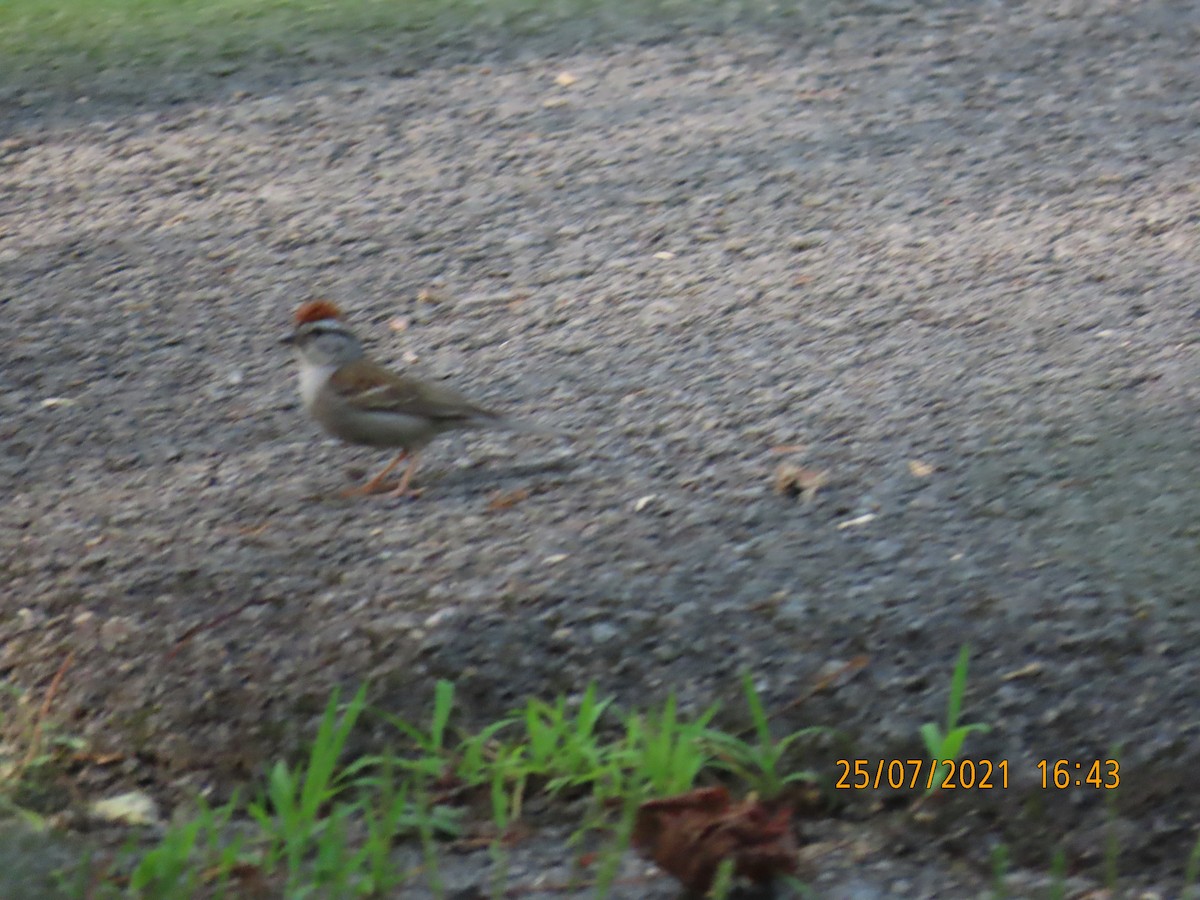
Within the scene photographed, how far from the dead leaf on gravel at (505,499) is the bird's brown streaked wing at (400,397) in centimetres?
27

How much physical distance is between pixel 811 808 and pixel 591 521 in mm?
1153

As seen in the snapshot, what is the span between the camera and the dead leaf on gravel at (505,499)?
4402 mm

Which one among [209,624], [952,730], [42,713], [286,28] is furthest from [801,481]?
[286,28]

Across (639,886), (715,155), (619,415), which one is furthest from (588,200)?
(639,886)

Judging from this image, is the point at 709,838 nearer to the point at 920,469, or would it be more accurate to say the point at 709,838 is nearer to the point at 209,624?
the point at 209,624

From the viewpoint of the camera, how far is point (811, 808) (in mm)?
3348

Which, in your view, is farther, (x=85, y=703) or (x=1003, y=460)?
(x=1003, y=460)

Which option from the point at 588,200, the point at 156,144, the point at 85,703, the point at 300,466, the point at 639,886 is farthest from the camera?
the point at 156,144

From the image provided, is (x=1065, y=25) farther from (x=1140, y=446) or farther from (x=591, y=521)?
(x=591, y=521)

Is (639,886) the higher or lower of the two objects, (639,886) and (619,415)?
the lower

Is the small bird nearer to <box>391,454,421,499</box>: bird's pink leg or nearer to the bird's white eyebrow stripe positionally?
<box>391,454,421,499</box>: bird's pink leg

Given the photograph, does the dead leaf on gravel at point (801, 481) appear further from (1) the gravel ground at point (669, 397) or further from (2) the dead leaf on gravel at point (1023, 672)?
(2) the dead leaf on gravel at point (1023, 672)

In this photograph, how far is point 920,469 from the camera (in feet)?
14.5
